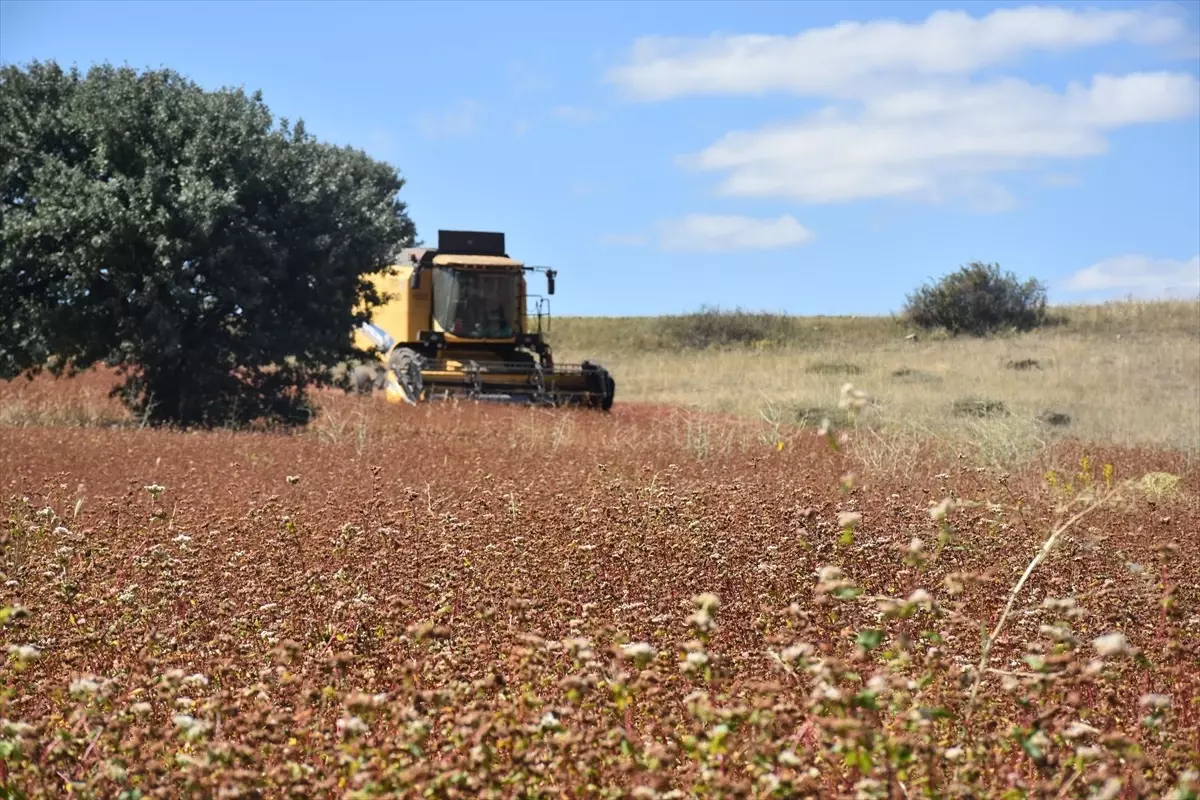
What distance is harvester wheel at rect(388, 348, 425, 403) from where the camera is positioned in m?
21.8

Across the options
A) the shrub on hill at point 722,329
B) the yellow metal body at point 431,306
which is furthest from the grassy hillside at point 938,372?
the yellow metal body at point 431,306

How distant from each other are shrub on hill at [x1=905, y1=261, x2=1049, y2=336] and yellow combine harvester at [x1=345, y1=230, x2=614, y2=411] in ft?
77.5

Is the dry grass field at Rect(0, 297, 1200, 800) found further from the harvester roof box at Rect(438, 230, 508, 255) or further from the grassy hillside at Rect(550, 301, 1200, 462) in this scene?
the harvester roof box at Rect(438, 230, 508, 255)

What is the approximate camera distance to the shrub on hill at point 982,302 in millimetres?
45875

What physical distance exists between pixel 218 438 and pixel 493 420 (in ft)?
11.7

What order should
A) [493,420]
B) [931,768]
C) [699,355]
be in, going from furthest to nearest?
[699,355]
[493,420]
[931,768]

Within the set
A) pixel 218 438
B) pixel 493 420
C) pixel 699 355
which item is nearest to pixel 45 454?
pixel 218 438

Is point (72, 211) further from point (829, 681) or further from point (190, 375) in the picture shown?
point (829, 681)

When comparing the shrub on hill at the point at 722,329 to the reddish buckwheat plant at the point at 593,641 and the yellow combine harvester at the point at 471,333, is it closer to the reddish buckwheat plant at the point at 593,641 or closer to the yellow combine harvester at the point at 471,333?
the yellow combine harvester at the point at 471,333

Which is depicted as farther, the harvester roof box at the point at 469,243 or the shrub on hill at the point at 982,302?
the shrub on hill at the point at 982,302

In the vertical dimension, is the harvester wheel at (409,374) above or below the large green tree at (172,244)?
below

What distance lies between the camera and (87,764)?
345cm

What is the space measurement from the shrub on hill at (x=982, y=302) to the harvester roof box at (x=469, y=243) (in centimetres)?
2308

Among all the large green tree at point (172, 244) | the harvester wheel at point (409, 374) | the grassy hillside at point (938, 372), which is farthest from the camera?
the harvester wheel at point (409, 374)
